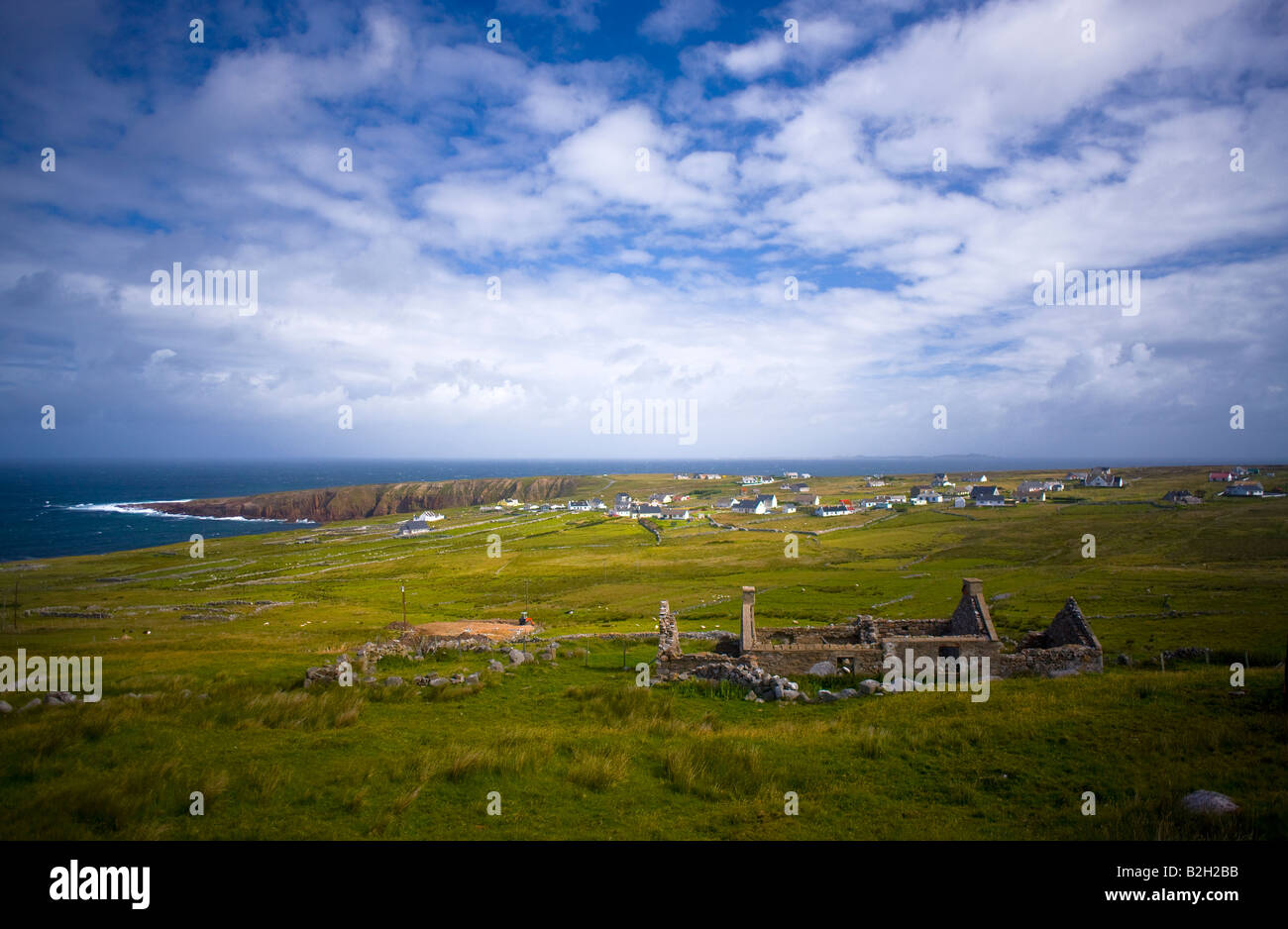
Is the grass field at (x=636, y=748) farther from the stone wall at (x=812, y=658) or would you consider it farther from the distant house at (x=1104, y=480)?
the distant house at (x=1104, y=480)

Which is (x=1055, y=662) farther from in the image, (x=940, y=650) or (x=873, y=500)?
(x=873, y=500)

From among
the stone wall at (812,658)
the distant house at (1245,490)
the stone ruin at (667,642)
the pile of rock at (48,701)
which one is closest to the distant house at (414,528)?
the stone ruin at (667,642)

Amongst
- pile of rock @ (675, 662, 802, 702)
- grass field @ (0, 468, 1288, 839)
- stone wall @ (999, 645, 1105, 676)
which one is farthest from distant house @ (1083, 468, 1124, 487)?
pile of rock @ (675, 662, 802, 702)

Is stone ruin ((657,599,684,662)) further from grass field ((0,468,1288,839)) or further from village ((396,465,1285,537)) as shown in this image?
village ((396,465,1285,537))

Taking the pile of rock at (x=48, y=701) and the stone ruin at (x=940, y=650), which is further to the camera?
the stone ruin at (x=940, y=650)

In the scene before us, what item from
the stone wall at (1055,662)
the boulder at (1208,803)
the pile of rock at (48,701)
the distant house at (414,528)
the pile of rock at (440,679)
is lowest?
the distant house at (414,528)
